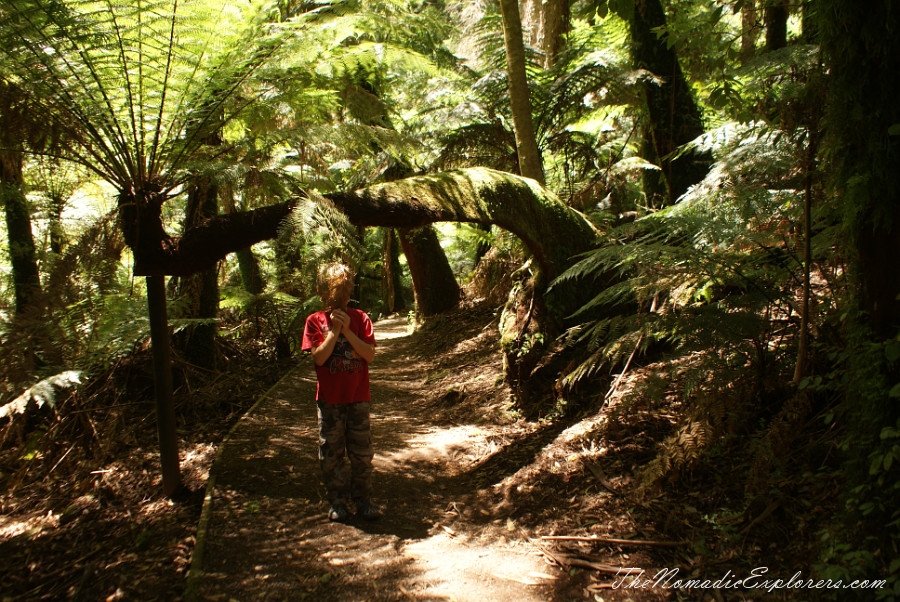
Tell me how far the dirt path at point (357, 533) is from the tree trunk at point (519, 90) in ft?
9.89

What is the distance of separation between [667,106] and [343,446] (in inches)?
209

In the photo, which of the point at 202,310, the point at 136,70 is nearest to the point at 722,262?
the point at 136,70

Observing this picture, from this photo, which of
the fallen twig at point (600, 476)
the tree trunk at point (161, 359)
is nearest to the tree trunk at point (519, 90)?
the fallen twig at point (600, 476)

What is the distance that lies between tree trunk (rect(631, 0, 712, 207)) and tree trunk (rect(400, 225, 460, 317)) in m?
5.34

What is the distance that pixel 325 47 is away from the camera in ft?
14.3

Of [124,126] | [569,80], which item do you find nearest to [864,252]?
[124,126]

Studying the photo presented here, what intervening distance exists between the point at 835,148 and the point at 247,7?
3.78 metres

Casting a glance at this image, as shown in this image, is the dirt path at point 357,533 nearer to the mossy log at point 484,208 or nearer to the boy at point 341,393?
the boy at point 341,393

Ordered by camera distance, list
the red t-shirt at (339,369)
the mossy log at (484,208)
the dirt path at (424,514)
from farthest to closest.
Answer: the mossy log at (484,208) < the red t-shirt at (339,369) < the dirt path at (424,514)

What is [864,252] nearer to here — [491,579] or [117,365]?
[491,579]

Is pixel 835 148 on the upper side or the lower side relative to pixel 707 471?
upper

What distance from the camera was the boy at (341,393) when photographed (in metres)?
3.52

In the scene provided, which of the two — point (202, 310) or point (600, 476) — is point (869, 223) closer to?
point (600, 476)

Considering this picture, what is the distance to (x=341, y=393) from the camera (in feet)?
11.5
